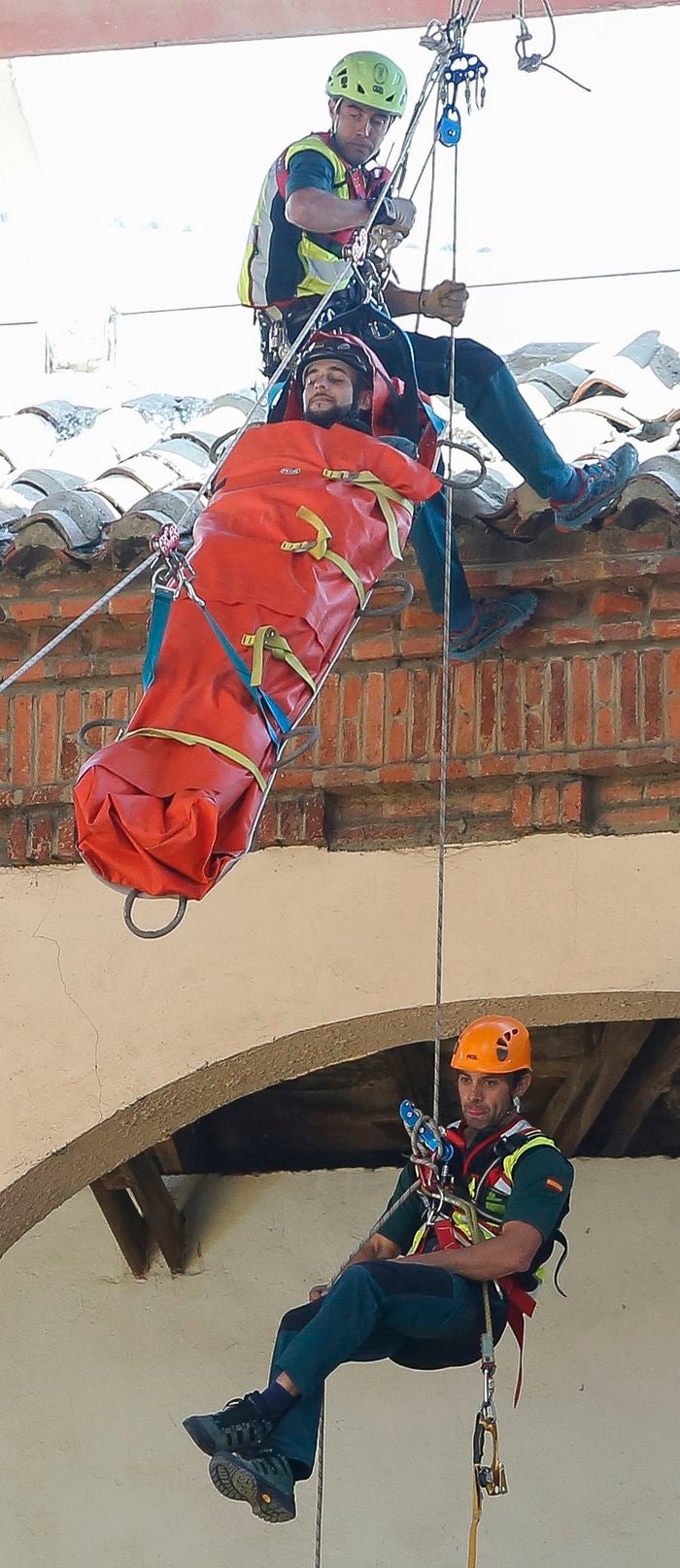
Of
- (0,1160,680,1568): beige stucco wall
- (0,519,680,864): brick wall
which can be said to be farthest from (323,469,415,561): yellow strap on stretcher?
(0,1160,680,1568): beige stucco wall

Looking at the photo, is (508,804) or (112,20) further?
(112,20)

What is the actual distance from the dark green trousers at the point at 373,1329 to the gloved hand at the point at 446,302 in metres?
1.90

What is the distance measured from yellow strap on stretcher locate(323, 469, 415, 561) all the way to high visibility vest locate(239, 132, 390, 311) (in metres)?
0.52

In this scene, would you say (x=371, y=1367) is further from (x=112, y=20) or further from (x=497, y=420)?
(x=112, y=20)

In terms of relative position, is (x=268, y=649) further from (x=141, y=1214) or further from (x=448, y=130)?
(x=141, y=1214)

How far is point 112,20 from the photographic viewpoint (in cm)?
508

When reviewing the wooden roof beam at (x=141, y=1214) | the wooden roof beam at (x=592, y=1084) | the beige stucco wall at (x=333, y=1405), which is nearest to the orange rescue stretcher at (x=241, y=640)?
the wooden roof beam at (x=592, y=1084)

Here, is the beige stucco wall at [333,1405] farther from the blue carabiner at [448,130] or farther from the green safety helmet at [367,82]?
the green safety helmet at [367,82]

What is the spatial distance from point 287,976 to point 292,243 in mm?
1621

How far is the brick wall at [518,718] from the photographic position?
465cm

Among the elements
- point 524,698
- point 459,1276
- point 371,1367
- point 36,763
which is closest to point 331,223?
point 524,698

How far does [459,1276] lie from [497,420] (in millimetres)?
1764

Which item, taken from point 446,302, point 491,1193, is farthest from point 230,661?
point 491,1193

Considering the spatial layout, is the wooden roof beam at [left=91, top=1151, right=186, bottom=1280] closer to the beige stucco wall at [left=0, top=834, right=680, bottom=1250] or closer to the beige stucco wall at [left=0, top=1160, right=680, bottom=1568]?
the beige stucco wall at [left=0, top=1160, right=680, bottom=1568]
